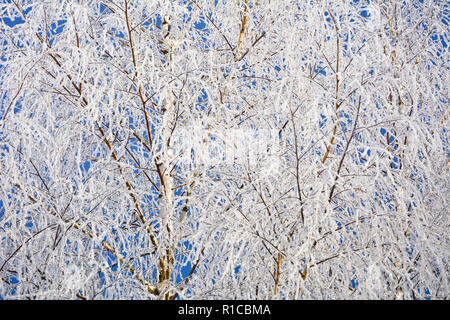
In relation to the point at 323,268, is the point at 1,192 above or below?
above

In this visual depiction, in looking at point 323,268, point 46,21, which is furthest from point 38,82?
point 323,268

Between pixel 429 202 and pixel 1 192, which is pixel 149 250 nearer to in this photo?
pixel 1 192

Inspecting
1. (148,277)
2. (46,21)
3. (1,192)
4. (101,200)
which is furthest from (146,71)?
(148,277)

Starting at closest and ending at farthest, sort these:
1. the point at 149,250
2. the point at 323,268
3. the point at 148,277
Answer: the point at 323,268
the point at 149,250
the point at 148,277

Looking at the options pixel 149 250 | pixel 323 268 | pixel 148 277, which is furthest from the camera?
pixel 148 277

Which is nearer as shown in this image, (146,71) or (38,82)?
(38,82)

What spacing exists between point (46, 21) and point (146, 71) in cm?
57

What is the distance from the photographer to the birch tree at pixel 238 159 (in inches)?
72.2

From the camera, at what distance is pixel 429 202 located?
258cm

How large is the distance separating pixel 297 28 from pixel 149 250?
4.93 feet

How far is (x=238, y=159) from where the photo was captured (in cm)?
206

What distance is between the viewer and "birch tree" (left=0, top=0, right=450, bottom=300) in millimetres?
1835

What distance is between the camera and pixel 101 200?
2176 millimetres
